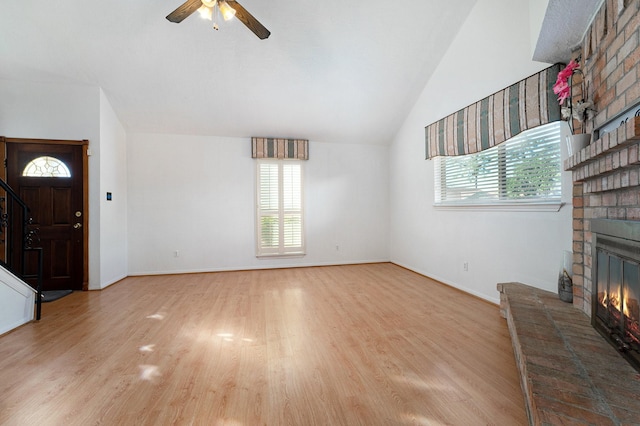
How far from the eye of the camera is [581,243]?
219 cm

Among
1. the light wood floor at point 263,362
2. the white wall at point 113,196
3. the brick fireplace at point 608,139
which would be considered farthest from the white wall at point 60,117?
the brick fireplace at point 608,139

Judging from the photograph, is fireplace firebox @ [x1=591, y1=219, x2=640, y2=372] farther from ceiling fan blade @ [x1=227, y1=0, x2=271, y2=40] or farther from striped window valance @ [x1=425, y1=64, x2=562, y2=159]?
ceiling fan blade @ [x1=227, y1=0, x2=271, y2=40]

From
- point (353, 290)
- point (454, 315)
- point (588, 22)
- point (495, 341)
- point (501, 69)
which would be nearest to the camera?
point (588, 22)

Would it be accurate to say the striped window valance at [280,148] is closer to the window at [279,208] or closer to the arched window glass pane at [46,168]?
Answer: the window at [279,208]

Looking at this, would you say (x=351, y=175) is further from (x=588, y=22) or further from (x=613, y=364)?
(x=613, y=364)

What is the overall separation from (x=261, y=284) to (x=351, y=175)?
291 centimetres

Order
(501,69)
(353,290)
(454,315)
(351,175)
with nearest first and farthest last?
1. (454,315)
2. (501,69)
3. (353,290)
4. (351,175)

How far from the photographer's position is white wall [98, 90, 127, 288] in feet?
13.8

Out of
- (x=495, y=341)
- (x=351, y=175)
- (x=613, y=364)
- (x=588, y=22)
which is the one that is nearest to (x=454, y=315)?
(x=495, y=341)

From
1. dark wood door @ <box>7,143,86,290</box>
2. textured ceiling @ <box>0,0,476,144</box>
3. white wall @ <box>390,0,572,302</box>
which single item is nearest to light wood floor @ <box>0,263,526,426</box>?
white wall @ <box>390,0,572,302</box>

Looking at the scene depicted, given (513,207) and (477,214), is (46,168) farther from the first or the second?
(513,207)

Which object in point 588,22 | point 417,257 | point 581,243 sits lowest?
point 417,257

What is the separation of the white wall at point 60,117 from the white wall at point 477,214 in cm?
501

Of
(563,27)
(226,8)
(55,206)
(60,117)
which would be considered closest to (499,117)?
(563,27)
